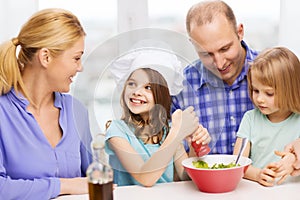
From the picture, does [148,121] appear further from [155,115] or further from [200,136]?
[200,136]

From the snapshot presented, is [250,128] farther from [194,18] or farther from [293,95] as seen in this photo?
[194,18]

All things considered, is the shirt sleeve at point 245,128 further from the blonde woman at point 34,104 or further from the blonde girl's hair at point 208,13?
the blonde woman at point 34,104

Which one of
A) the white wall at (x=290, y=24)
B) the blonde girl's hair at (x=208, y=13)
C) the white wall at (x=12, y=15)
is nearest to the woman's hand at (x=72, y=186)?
the blonde girl's hair at (x=208, y=13)

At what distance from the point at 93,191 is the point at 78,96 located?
0.48 m

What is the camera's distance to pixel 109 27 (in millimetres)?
2268

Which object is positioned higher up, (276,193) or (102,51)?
(102,51)

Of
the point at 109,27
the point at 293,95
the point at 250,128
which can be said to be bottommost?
the point at 250,128

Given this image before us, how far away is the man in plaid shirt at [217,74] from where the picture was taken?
1.55m

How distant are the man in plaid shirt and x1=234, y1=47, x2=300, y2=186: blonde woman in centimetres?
7

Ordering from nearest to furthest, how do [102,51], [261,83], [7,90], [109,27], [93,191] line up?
[93,191]
[102,51]
[7,90]
[261,83]
[109,27]

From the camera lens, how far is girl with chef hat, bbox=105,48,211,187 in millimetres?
1451

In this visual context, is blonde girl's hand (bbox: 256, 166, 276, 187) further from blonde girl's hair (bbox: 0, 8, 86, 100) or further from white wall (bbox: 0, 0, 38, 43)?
white wall (bbox: 0, 0, 38, 43)

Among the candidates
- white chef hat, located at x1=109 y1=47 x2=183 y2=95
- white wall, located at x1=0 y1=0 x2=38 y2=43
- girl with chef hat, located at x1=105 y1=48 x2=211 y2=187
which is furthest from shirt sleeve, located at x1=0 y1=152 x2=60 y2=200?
white wall, located at x1=0 y1=0 x2=38 y2=43

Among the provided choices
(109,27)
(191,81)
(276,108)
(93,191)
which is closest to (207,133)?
(191,81)
